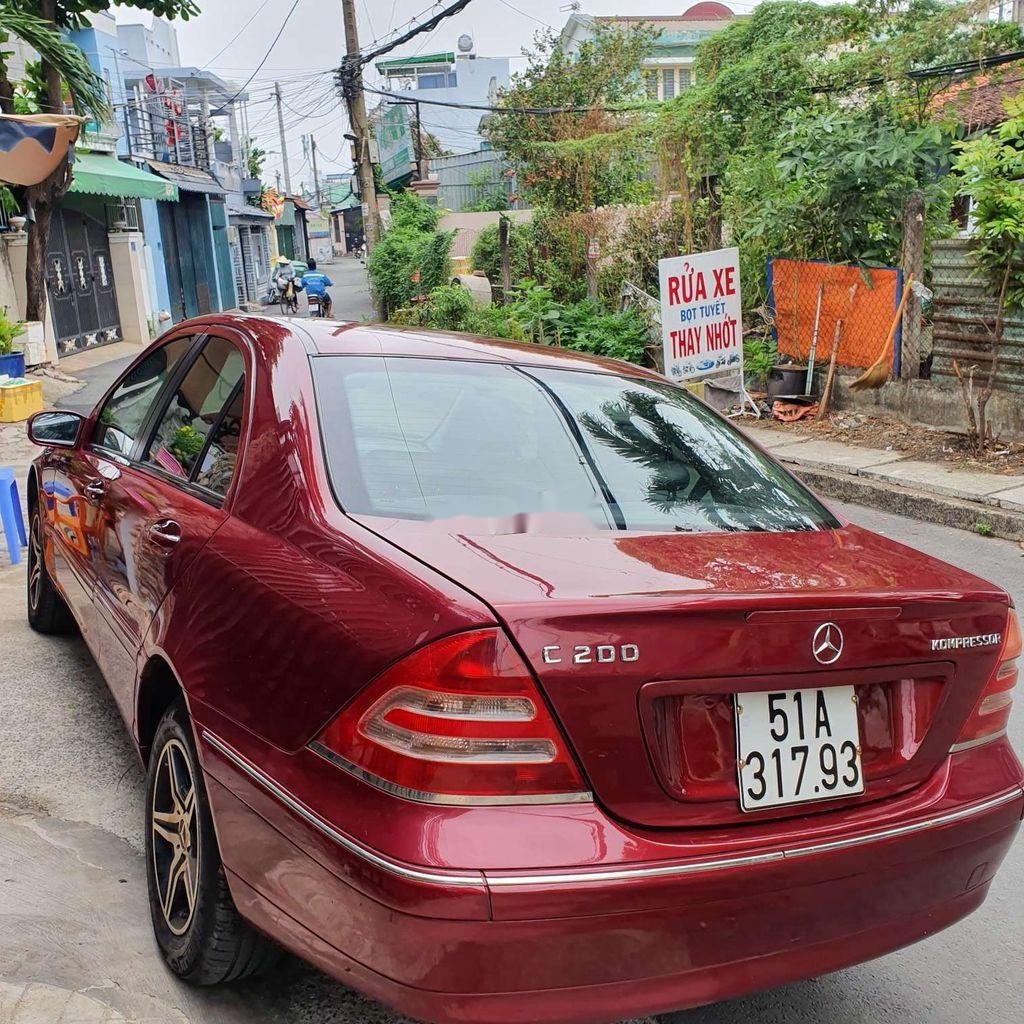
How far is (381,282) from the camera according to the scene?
22453 mm

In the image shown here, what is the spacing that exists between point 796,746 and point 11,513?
552 centimetres

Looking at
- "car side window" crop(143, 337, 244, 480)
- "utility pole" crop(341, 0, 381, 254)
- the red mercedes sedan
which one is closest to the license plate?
the red mercedes sedan

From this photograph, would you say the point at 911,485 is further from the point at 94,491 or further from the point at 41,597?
the point at 94,491

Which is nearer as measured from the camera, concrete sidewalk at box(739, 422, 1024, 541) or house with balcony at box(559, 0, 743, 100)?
concrete sidewalk at box(739, 422, 1024, 541)

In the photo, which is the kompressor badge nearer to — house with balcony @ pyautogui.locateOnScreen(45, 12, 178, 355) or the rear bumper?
the rear bumper

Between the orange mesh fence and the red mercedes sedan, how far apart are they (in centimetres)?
790

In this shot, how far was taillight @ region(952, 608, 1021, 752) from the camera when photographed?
7.31 feet

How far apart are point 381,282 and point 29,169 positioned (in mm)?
12282

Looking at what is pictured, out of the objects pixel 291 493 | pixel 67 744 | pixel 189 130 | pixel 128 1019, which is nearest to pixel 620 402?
pixel 291 493

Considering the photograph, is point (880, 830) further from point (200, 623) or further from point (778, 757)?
point (200, 623)

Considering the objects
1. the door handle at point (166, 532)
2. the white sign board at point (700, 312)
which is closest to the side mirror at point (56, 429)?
the door handle at point (166, 532)

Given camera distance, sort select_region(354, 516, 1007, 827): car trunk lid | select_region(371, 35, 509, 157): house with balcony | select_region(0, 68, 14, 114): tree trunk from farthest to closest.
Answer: select_region(371, 35, 509, 157): house with balcony, select_region(0, 68, 14, 114): tree trunk, select_region(354, 516, 1007, 827): car trunk lid

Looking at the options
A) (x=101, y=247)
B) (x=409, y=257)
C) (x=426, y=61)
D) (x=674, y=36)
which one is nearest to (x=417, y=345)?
(x=409, y=257)

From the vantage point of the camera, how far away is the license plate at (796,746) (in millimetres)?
1918
